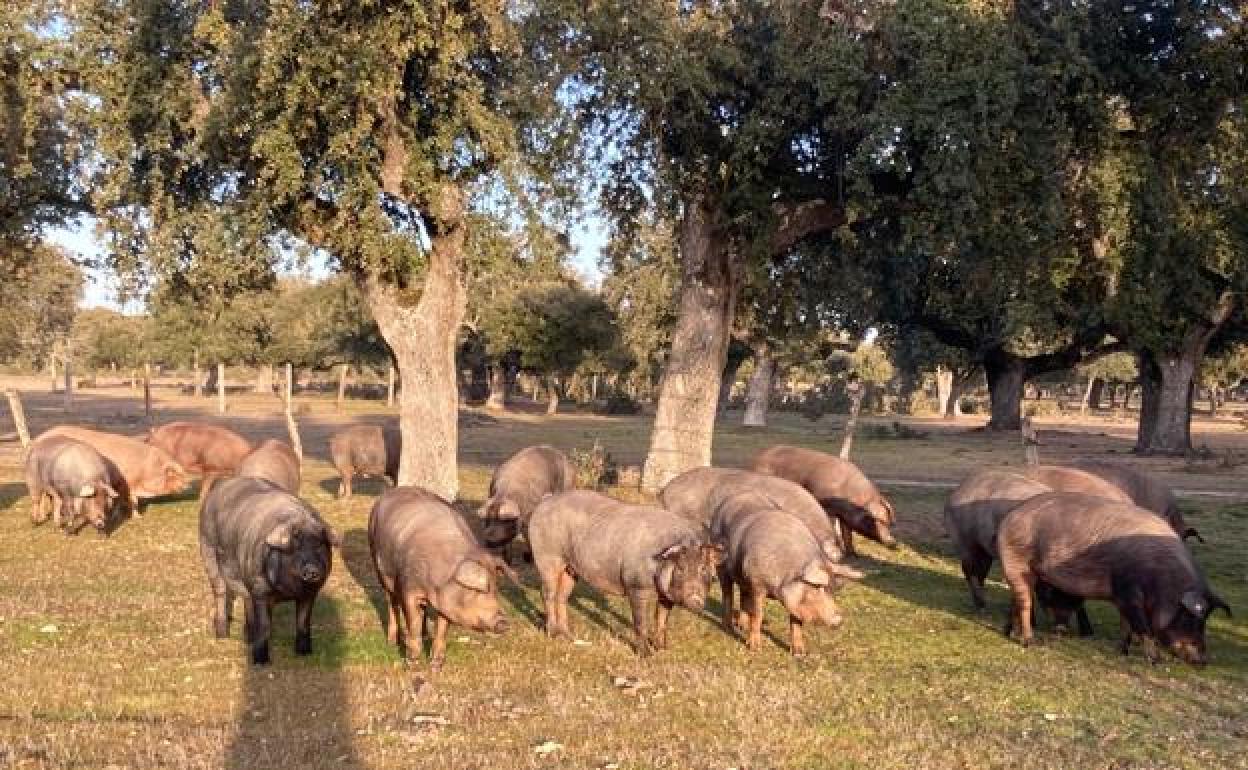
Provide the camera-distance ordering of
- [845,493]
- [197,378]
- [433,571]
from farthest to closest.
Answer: [197,378] < [845,493] < [433,571]

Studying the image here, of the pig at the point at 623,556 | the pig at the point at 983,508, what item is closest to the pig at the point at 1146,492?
the pig at the point at 983,508

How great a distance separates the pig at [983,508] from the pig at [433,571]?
641 cm

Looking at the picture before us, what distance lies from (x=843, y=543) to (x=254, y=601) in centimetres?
1034

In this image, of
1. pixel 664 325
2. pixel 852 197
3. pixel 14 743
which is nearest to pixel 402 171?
pixel 852 197

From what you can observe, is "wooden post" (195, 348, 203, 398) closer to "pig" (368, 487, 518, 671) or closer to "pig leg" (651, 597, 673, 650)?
"pig" (368, 487, 518, 671)

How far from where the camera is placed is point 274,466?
1798 centimetres

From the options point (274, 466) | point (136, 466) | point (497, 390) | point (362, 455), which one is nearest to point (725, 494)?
point (274, 466)

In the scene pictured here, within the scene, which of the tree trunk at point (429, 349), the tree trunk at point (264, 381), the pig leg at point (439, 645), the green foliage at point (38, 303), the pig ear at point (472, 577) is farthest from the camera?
the tree trunk at point (264, 381)

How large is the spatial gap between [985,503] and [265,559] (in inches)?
349

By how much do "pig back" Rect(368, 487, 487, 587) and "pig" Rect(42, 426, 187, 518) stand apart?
10.3 m

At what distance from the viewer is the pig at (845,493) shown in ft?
55.0

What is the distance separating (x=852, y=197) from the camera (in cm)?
1972

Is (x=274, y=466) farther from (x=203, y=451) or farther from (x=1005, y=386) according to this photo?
(x=1005, y=386)

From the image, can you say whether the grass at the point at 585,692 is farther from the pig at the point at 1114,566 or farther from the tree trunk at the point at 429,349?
the tree trunk at the point at 429,349
